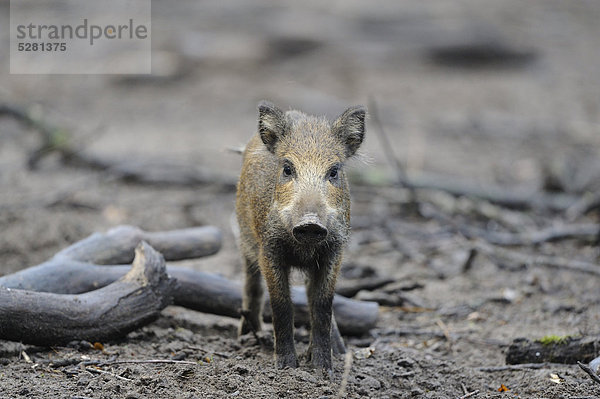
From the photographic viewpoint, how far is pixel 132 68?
54.5 feet

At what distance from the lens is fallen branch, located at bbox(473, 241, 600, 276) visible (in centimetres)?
709

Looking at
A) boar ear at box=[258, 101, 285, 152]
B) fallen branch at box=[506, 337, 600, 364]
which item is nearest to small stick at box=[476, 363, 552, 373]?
fallen branch at box=[506, 337, 600, 364]

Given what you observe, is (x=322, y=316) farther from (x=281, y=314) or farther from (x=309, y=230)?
(x=309, y=230)

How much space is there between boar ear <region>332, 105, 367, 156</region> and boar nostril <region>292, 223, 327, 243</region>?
113cm

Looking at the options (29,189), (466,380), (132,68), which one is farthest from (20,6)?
(466,380)

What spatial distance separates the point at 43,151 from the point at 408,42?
11187 millimetres

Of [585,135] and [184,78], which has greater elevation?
[184,78]

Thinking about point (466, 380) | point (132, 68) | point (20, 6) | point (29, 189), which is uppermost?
point (20, 6)

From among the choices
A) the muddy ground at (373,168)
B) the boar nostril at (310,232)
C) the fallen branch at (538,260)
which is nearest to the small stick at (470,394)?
the muddy ground at (373,168)

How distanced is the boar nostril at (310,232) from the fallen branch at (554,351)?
2060mm

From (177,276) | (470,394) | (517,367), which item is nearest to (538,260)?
(517,367)

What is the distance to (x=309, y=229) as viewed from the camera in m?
4.20

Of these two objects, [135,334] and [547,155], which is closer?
[135,334]

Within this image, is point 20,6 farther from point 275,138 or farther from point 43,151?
point 275,138
